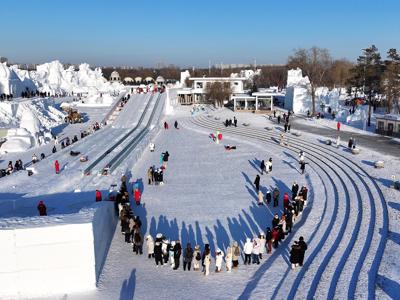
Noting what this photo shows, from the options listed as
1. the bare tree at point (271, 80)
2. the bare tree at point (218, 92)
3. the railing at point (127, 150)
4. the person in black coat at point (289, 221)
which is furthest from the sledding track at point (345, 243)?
the bare tree at point (271, 80)

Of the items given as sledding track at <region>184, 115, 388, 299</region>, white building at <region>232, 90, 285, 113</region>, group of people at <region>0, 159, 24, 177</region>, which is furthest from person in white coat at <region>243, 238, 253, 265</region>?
white building at <region>232, 90, 285, 113</region>

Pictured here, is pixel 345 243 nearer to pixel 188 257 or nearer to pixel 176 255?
pixel 188 257

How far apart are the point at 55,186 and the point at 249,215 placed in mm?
10057

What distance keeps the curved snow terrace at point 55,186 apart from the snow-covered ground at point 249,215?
0.07 m

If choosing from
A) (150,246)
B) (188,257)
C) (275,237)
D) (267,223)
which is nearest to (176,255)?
(188,257)

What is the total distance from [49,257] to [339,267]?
285 inches

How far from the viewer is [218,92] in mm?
51031

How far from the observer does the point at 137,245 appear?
11719 millimetres

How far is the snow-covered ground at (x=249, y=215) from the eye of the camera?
9.80 metres

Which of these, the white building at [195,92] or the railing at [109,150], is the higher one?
the white building at [195,92]

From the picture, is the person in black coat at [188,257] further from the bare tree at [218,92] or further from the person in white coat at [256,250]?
the bare tree at [218,92]

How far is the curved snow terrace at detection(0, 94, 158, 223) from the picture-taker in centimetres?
1634

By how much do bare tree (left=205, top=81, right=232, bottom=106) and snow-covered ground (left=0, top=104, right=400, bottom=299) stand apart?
23.3 m

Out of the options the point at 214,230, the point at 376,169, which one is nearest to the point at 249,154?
the point at 376,169
